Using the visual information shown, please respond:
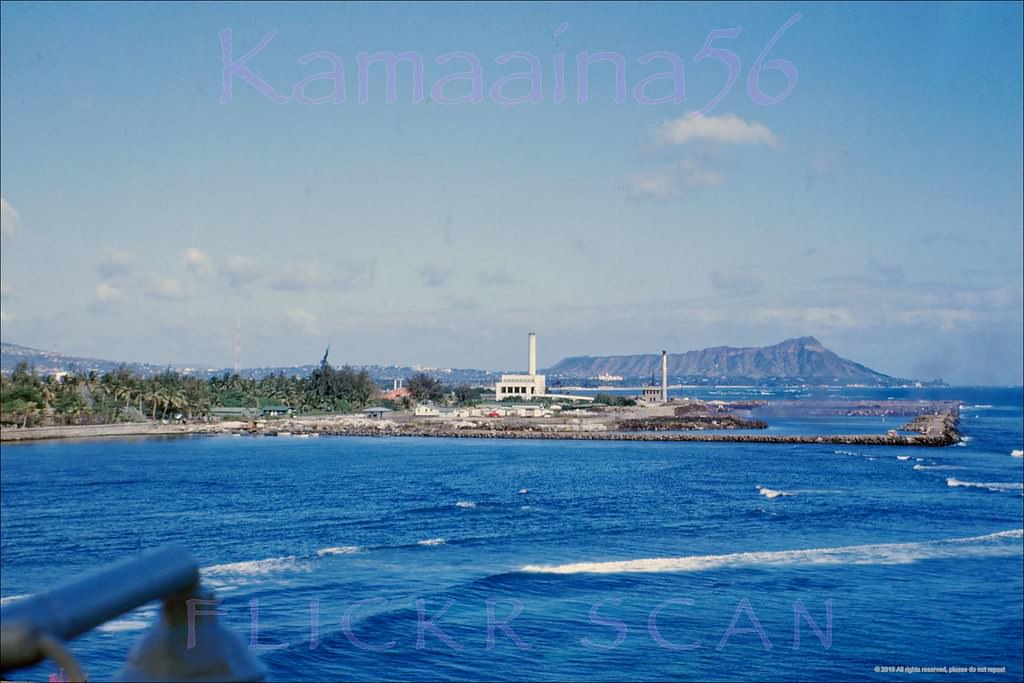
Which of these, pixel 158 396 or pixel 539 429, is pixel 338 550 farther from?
pixel 158 396

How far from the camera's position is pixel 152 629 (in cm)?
100

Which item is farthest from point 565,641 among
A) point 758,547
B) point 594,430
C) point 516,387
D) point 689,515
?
point 516,387

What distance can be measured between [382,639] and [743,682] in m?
6.79

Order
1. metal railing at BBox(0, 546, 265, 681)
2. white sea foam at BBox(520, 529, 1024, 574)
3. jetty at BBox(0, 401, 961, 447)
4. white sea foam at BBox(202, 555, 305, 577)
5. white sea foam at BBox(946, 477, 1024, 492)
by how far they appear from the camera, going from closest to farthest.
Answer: metal railing at BBox(0, 546, 265, 681) → white sea foam at BBox(202, 555, 305, 577) → white sea foam at BBox(520, 529, 1024, 574) → white sea foam at BBox(946, 477, 1024, 492) → jetty at BBox(0, 401, 961, 447)

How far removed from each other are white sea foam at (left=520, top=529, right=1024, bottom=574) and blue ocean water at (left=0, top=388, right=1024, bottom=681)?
0.37 feet

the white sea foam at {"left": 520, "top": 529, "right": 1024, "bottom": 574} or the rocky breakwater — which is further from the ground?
the rocky breakwater

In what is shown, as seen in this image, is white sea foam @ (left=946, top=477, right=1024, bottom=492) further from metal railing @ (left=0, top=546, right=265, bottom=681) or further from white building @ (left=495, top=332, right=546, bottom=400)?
white building @ (left=495, top=332, right=546, bottom=400)

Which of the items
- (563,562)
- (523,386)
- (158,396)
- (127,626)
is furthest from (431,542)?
(523,386)

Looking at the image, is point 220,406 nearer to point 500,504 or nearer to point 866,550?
point 500,504

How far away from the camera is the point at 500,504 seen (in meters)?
37.1

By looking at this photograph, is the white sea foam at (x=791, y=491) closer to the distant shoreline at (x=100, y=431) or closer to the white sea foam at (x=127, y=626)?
the white sea foam at (x=127, y=626)

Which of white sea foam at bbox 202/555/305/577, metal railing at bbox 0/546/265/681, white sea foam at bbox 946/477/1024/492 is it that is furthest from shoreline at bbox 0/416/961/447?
metal railing at bbox 0/546/265/681

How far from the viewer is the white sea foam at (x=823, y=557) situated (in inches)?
1003

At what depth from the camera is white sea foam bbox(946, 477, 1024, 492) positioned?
4275cm
